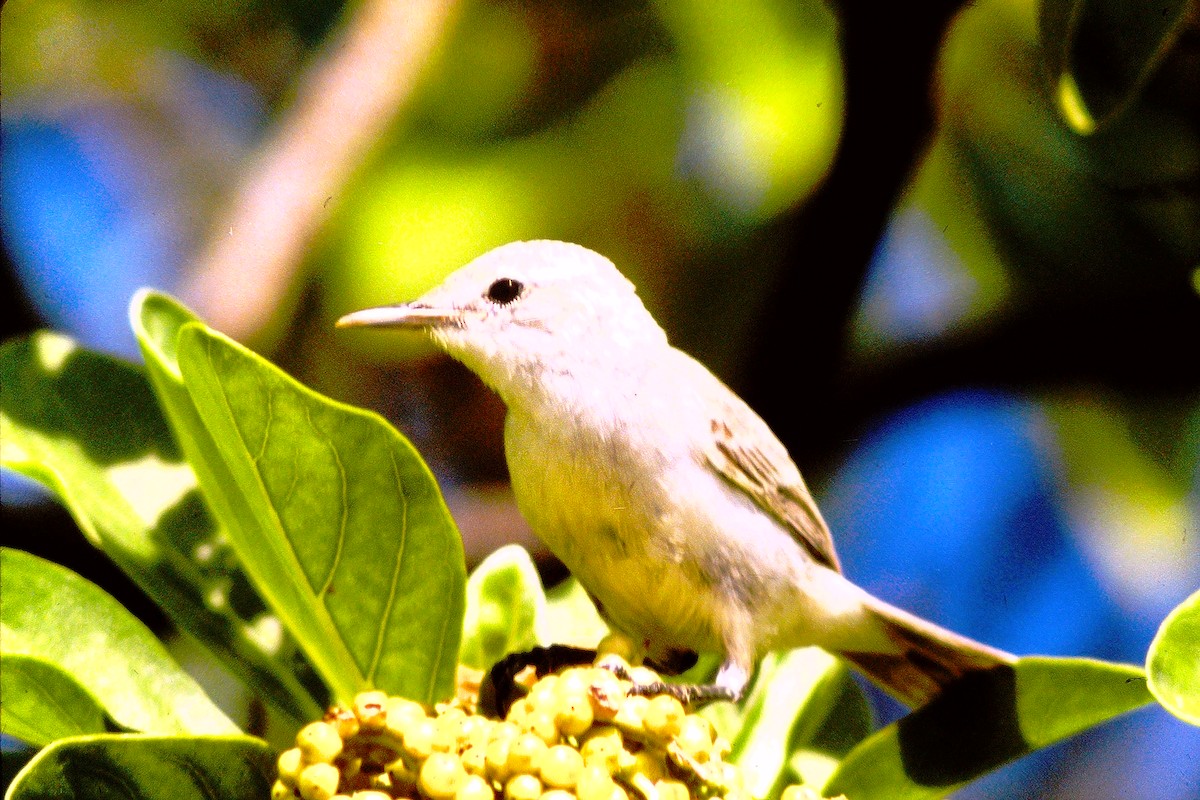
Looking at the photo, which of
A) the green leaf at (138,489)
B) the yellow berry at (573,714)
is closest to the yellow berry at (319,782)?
the yellow berry at (573,714)

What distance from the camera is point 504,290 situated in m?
1.49

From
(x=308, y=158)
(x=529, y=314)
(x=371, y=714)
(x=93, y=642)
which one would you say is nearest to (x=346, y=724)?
(x=371, y=714)

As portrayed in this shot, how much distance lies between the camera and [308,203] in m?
2.15

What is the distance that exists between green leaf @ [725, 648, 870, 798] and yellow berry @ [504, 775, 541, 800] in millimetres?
598

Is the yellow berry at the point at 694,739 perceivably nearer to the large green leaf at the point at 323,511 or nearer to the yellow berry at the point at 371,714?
the yellow berry at the point at 371,714

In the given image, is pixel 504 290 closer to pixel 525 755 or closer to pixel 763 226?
pixel 525 755

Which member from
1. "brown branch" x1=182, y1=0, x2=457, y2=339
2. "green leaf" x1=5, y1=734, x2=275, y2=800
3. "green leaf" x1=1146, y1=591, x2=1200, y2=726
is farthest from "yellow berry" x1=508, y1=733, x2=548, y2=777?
"brown branch" x1=182, y1=0, x2=457, y2=339

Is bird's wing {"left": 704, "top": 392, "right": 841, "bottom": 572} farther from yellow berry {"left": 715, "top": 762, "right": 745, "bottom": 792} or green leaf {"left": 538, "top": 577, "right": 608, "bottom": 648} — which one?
yellow berry {"left": 715, "top": 762, "right": 745, "bottom": 792}

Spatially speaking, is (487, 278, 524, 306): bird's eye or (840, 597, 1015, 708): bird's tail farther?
(840, 597, 1015, 708): bird's tail

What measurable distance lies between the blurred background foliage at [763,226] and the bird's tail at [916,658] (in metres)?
0.54

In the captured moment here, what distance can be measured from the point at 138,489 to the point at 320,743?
0.65 meters

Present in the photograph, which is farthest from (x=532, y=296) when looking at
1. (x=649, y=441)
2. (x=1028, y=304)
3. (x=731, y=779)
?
(x=1028, y=304)

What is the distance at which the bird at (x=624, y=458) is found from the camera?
1.46m

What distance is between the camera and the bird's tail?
173 cm
